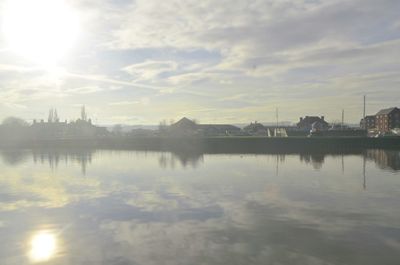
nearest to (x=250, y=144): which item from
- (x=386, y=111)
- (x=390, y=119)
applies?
(x=390, y=119)

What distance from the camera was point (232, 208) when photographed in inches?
936

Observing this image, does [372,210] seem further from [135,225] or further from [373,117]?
[373,117]

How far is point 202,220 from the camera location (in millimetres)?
20969

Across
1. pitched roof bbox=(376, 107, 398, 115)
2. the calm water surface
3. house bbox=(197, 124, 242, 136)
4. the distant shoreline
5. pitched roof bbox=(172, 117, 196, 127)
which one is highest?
pitched roof bbox=(376, 107, 398, 115)

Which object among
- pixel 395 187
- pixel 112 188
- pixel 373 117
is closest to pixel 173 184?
pixel 112 188

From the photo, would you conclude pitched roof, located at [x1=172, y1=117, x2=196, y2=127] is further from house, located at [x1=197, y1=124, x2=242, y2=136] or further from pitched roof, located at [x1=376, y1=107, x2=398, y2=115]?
pitched roof, located at [x1=376, y1=107, x2=398, y2=115]

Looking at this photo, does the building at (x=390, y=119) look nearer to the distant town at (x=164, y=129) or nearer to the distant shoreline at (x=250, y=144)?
the distant town at (x=164, y=129)

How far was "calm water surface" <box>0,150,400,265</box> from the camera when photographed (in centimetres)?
1589

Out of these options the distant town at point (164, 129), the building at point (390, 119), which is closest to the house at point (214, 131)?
the distant town at point (164, 129)

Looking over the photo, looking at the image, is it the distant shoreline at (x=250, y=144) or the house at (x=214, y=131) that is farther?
the house at (x=214, y=131)

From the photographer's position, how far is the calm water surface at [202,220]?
15.9 m

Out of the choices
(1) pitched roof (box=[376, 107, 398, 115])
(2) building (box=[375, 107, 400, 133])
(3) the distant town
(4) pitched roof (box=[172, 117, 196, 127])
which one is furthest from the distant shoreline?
(1) pitched roof (box=[376, 107, 398, 115])

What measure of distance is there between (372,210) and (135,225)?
1241cm

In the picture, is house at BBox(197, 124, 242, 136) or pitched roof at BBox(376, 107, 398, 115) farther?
pitched roof at BBox(376, 107, 398, 115)
